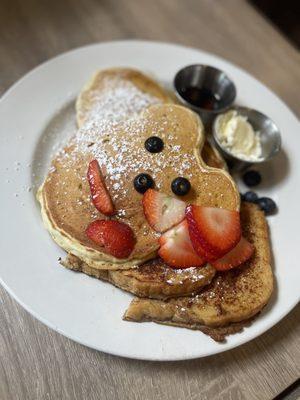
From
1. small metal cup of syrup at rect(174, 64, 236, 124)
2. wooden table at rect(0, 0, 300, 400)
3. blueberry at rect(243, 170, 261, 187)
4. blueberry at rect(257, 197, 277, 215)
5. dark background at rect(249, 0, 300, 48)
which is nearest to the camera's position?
wooden table at rect(0, 0, 300, 400)

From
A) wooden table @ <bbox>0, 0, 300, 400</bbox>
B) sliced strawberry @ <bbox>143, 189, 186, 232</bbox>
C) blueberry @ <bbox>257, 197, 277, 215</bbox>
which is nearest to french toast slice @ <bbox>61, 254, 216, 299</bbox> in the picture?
sliced strawberry @ <bbox>143, 189, 186, 232</bbox>

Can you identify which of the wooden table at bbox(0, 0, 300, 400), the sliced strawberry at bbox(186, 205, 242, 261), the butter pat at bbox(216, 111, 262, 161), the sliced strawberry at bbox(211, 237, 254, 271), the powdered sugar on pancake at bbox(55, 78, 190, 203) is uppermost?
the butter pat at bbox(216, 111, 262, 161)

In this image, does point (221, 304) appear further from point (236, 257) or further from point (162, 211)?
point (162, 211)

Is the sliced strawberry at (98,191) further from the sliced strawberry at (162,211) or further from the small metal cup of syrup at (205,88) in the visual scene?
the small metal cup of syrup at (205,88)

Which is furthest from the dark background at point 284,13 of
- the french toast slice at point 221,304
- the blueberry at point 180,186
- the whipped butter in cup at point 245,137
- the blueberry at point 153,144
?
the french toast slice at point 221,304

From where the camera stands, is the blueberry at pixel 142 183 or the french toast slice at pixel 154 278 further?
the blueberry at pixel 142 183

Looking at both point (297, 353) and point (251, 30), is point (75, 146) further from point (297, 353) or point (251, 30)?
point (251, 30)

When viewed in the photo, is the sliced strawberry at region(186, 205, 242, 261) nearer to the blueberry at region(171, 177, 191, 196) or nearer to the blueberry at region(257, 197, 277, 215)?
the blueberry at region(171, 177, 191, 196)
